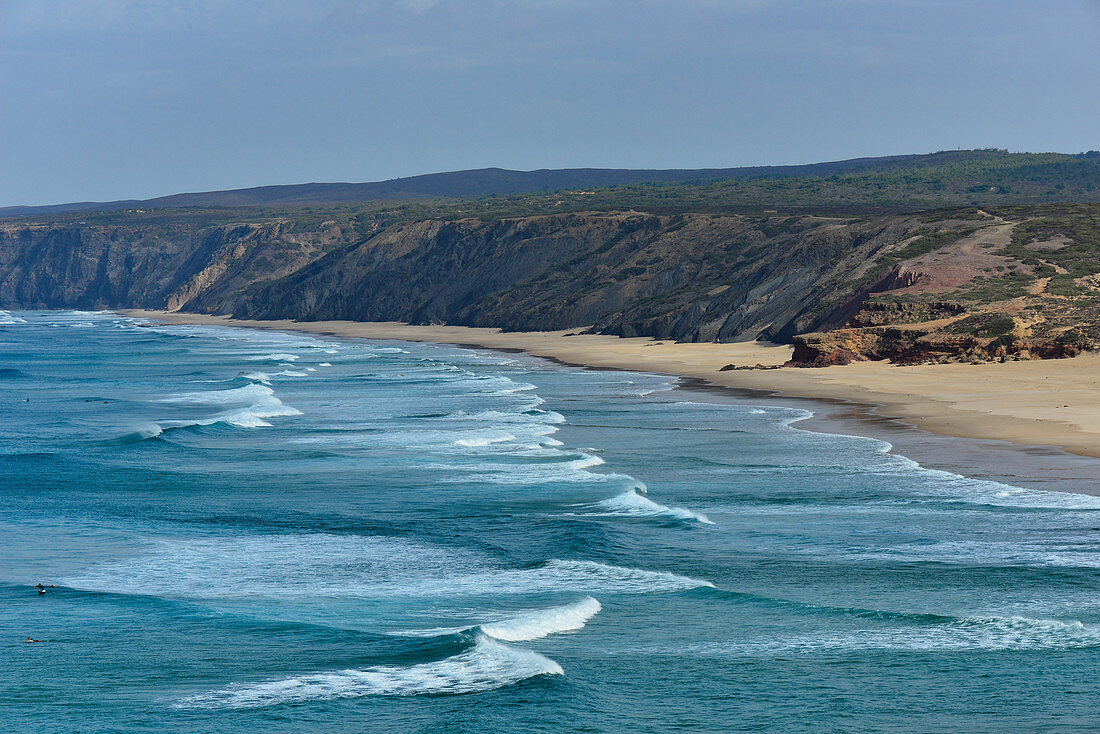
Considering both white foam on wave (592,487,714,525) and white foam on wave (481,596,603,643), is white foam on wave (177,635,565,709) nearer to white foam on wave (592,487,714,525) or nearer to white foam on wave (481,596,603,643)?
white foam on wave (481,596,603,643)

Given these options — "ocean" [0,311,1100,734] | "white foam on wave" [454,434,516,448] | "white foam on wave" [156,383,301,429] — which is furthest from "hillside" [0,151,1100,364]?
"white foam on wave" [156,383,301,429]

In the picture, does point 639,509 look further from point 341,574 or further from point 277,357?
point 277,357

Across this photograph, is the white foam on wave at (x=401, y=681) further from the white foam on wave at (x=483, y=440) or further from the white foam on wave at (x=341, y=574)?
the white foam on wave at (x=483, y=440)

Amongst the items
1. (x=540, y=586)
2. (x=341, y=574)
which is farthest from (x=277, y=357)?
(x=540, y=586)

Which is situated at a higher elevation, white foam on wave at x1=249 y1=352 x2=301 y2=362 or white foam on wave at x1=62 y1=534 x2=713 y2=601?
white foam on wave at x1=249 y1=352 x2=301 y2=362

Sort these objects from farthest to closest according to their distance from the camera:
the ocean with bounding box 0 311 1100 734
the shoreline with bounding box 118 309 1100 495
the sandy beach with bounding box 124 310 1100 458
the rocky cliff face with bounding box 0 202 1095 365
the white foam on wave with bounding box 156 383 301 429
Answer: the rocky cliff face with bounding box 0 202 1095 365 < the white foam on wave with bounding box 156 383 301 429 < the sandy beach with bounding box 124 310 1100 458 < the shoreline with bounding box 118 309 1100 495 < the ocean with bounding box 0 311 1100 734
